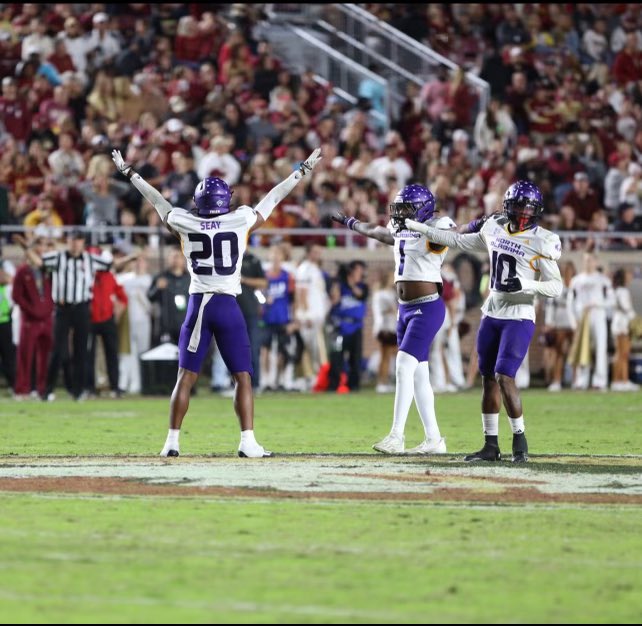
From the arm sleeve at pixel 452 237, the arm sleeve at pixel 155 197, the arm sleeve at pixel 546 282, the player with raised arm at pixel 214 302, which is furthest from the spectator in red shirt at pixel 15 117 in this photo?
the arm sleeve at pixel 546 282

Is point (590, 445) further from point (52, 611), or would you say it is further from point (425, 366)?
Answer: point (52, 611)

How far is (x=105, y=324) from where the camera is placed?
62.4 ft

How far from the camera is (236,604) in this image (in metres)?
5.73

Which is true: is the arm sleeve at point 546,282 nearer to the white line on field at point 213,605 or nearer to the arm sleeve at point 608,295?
the white line on field at point 213,605

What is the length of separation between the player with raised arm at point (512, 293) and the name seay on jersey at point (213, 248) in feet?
5.67

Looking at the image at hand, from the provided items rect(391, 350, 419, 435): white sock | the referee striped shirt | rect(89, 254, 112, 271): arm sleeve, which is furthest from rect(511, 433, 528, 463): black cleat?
rect(89, 254, 112, 271): arm sleeve

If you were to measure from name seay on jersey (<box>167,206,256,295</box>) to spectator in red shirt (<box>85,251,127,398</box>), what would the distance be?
8.17 metres

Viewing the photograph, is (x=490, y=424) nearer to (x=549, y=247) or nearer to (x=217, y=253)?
(x=549, y=247)

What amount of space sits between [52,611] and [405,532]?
2.25m

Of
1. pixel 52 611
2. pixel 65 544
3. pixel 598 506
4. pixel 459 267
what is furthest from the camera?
pixel 459 267

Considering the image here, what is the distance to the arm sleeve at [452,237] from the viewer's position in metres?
11.0

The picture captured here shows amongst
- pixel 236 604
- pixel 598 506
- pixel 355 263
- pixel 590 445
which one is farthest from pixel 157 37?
pixel 236 604

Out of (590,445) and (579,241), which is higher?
(579,241)

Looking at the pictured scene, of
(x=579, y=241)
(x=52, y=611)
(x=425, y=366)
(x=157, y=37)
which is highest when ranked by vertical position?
(x=157, y=37)
